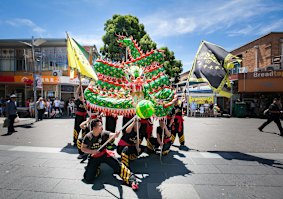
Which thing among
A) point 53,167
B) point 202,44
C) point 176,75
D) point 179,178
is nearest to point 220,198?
point 179,178

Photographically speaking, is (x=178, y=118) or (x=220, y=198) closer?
(x=220, y=198)

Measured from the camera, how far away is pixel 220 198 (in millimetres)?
3283

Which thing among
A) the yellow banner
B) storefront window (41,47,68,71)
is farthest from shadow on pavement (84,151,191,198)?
storefront window (41,47,68,71)

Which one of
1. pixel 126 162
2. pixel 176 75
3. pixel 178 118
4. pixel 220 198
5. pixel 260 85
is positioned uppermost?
pixel 176 75

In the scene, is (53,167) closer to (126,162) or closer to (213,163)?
(126,162)

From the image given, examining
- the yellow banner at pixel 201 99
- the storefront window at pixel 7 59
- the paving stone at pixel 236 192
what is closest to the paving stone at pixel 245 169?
the paving stone at pixel 236 192

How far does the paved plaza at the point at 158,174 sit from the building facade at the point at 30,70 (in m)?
12.5

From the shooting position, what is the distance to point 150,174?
417 centimetres

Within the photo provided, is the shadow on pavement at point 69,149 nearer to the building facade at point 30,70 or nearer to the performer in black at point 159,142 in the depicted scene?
the performer in black at point 159,142

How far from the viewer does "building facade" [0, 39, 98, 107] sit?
700 inches

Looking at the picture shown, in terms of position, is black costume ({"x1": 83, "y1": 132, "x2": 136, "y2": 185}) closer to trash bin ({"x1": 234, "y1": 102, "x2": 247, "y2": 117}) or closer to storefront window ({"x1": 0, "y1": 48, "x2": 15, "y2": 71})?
trash bin ({"x1": 234, "y1": 102, "x2": 247, "y2": 117})

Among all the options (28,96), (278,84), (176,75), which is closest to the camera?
(278,84)

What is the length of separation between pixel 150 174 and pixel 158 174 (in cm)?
17

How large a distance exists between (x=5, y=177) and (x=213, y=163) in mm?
4678
